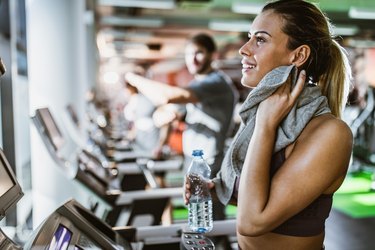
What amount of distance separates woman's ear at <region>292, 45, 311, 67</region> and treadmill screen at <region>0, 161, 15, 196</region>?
2.79ft

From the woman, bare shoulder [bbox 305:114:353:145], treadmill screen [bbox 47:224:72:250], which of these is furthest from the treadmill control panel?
bare shoulder [bbox 305:114:353:145]

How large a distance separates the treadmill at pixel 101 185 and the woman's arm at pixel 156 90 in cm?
46

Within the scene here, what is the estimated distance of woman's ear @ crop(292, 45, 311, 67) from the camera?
1290 mm

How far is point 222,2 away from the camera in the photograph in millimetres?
10203

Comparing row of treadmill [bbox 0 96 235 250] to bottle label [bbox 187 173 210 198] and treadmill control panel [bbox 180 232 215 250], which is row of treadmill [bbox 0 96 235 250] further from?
bottle label [bbox 187 173 210 198]

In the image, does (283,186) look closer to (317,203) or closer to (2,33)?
(317,203)

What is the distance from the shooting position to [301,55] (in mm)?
1297

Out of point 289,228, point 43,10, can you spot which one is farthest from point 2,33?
point 289,228

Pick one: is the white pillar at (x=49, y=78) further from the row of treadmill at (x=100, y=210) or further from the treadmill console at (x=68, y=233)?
the treadmill console at (x=68, y=233)

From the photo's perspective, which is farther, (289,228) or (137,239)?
(137,239)

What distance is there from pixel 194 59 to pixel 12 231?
1.99m

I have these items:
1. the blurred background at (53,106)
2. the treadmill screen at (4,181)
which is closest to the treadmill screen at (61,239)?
the treadmill screen at (4,181)

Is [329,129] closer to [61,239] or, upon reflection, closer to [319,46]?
[319,46]

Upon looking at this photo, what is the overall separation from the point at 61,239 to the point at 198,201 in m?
0.56
